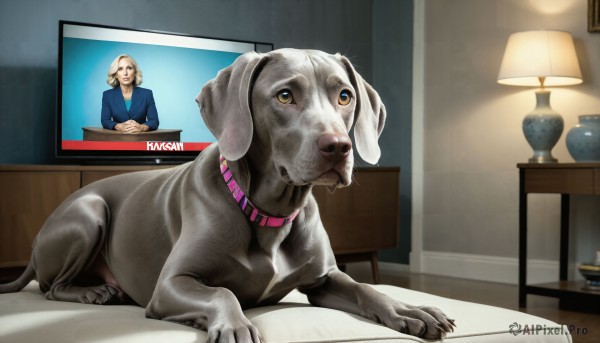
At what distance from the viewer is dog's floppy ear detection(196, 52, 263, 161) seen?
5.16 feet

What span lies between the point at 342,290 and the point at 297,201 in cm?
24

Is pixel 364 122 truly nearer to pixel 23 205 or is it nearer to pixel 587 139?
pixel 23 205

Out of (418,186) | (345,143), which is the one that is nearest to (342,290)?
(345,143)

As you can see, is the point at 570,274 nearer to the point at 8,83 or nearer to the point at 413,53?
the point at 413,53

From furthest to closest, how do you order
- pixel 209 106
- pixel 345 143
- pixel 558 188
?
pixel 558 188 → pixel 209 106 → pixel 345 143

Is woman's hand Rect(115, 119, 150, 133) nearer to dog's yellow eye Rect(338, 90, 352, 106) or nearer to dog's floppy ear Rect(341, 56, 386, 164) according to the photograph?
dog's floppy ear Rect(341, 56, 386, 164)

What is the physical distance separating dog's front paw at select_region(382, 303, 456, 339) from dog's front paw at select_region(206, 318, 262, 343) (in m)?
0.33

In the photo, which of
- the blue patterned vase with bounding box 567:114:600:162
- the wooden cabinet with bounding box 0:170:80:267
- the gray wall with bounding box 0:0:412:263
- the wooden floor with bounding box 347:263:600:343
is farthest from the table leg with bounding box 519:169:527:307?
the wooden cabinet with bounding box 0:170:80:267

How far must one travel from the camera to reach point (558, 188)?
407 centimetres

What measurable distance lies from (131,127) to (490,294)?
2328mm

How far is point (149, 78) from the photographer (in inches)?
175

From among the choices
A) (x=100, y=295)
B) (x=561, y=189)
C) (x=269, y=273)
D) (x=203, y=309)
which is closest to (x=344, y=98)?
(x=269, y=273)

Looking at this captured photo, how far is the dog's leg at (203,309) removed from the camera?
1.36 metres

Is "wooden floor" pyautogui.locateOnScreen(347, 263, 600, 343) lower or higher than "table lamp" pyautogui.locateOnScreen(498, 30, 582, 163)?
lower
